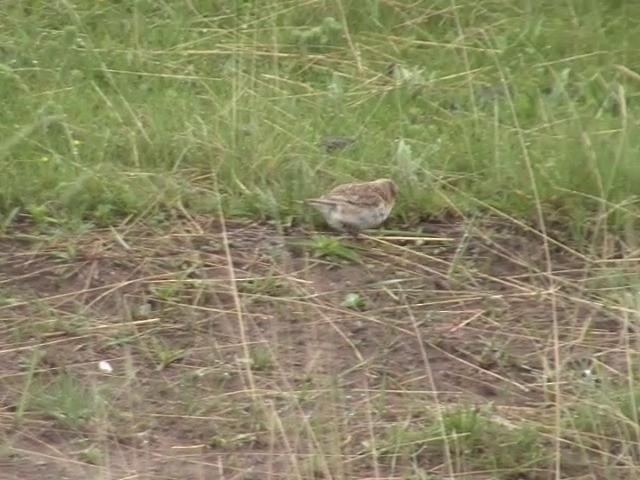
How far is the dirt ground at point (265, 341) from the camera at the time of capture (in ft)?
13.8

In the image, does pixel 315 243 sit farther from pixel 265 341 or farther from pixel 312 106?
pixel 312 106

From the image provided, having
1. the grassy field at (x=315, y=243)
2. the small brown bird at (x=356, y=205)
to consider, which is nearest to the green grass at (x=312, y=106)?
the grassy field at (x=315, y=243)

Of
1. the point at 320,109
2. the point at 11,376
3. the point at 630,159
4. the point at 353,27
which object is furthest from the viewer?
the point at 353,27

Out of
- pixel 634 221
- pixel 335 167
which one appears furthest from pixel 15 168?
pixel 634 221

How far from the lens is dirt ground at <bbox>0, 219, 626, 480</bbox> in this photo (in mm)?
4207

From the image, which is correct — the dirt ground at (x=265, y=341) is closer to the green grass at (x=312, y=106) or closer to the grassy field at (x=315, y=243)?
the grassy field at (x=315, y=243)

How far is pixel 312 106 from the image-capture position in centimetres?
666

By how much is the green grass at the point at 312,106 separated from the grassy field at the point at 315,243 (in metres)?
0.02

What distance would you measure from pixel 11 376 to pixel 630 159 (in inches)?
105

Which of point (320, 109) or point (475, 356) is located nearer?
point (475, 356)

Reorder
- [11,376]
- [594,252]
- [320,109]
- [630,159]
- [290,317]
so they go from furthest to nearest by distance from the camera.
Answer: [320,109], [630,159], [594,252], [290,317], [11,376]

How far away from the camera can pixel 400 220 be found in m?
5.73

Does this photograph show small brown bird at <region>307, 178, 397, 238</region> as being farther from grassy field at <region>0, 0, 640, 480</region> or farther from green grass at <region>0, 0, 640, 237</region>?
green grass at <region>0, 0, 640, 237</region>

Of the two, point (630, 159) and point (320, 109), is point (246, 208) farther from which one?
point (630, 159)
